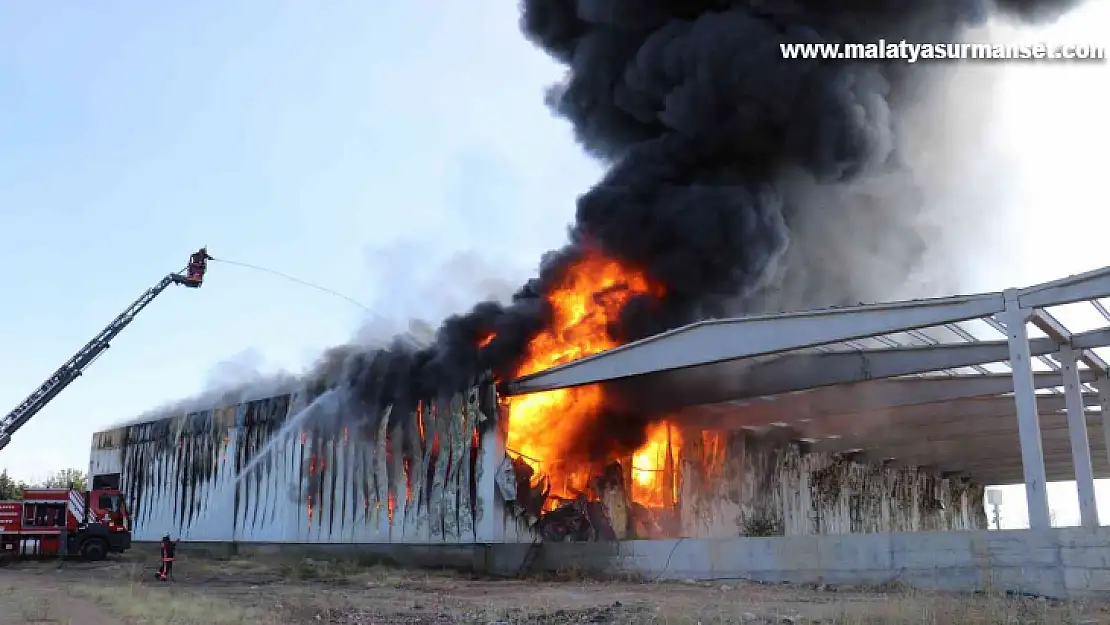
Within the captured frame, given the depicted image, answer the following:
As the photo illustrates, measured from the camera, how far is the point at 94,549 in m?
27.1

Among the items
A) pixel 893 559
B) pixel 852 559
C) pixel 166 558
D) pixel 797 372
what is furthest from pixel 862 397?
pixel 166 558

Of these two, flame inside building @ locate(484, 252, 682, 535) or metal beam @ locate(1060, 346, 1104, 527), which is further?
flame inside building @ locate(484, 252, 682, 535)

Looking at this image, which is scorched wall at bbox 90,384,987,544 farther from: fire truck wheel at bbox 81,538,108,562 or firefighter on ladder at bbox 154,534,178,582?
firefighter on ladder at bbox 154,534,178,582

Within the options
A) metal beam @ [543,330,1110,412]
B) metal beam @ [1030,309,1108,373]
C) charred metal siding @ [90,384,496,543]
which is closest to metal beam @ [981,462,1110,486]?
metal beam @ [1030,309,1108,373]

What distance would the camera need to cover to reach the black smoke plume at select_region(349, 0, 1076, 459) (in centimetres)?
2200

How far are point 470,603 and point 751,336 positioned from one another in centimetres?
797

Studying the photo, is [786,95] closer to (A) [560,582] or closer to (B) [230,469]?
(A) [560,582]

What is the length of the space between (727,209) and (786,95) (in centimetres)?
317

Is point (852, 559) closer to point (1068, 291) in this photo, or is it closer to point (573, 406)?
point (1068, 291)

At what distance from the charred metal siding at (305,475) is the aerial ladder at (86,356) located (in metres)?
4.05

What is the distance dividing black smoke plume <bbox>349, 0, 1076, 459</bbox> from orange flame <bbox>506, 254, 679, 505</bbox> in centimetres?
47

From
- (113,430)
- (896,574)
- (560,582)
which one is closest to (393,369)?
(560,582)

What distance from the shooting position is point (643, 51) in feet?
76.7

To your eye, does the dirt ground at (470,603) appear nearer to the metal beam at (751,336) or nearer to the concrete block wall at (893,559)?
the concrete block wall at (893,559)
